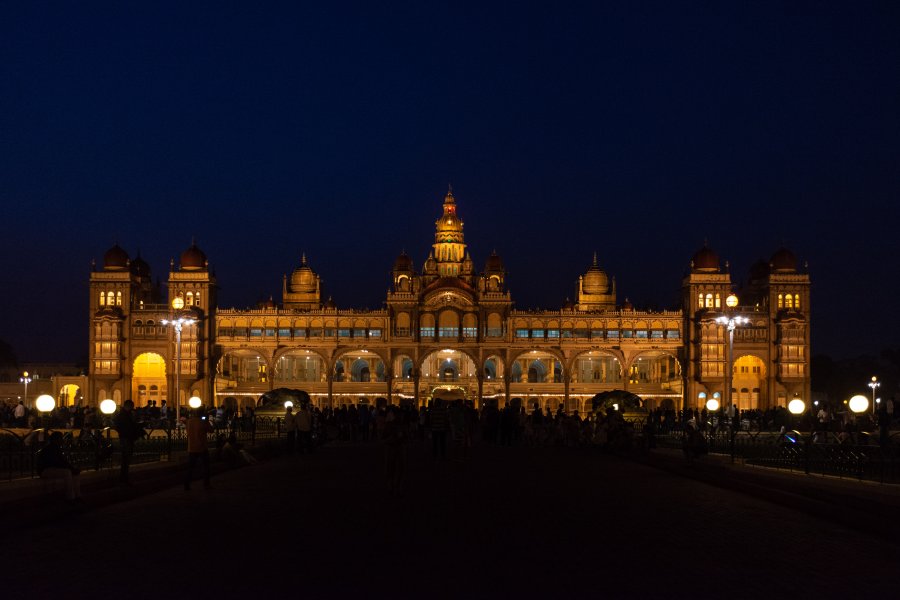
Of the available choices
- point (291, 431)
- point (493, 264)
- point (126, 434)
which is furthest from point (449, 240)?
point (126, 434)

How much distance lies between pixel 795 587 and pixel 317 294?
323 ft

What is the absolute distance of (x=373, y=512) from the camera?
16734 mm

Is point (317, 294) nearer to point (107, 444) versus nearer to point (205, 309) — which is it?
point (205, 309)

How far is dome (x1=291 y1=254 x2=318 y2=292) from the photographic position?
107500 millimetres

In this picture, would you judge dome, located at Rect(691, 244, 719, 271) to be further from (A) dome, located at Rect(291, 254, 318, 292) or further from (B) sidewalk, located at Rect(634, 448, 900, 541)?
(B) sidewalk, located at Rect(634, 448, 900, 541)

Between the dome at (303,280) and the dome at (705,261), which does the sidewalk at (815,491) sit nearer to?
the dome at (705,261)

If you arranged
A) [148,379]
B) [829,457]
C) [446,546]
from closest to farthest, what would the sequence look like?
[446,546] < [829,457] < [148,379]

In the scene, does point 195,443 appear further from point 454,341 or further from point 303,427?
point 454,341

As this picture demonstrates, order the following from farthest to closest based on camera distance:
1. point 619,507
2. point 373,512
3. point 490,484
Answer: point 490,484 → point 619,507 → point 373,512

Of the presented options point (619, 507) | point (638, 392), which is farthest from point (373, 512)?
point (638, 392)

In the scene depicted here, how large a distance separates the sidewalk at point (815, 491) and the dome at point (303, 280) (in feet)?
266

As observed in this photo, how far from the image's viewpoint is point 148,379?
89.6 meters

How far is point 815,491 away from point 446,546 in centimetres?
790

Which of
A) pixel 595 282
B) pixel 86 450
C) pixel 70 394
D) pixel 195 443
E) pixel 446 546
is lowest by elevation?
pixel 70 394
